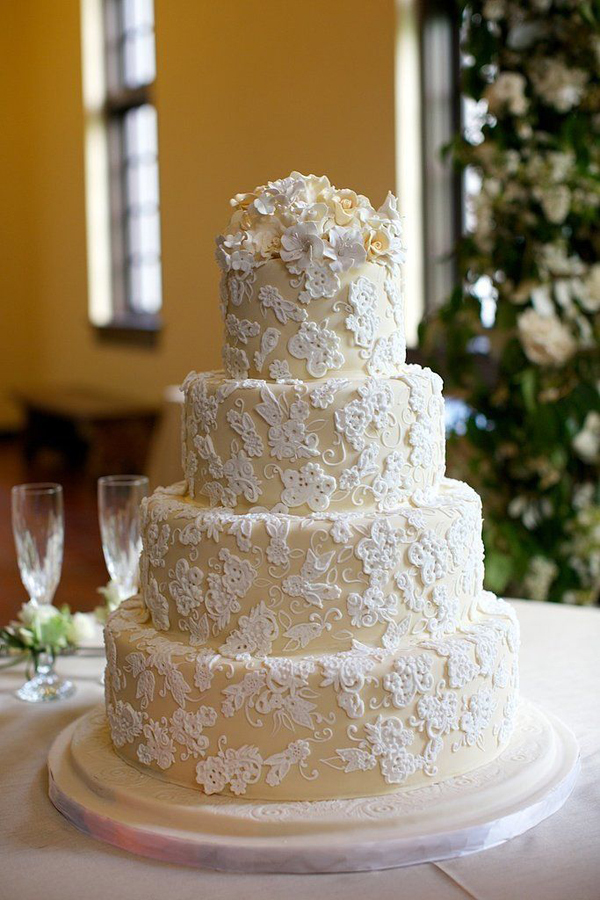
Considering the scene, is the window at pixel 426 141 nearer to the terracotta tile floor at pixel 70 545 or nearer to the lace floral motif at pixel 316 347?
the terracotta tile floor at pixel 70 545

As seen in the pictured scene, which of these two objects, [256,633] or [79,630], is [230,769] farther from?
[79,630]

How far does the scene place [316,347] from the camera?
1841 mm

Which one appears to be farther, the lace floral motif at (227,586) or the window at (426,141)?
the window at (426,141)

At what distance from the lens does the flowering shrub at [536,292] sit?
3.41m

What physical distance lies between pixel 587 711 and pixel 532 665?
0.27 meters

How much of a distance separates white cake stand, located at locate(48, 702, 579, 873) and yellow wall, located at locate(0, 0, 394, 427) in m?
3.68

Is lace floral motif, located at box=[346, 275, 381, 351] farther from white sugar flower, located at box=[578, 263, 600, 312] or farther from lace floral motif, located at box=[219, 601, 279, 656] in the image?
white sugar flower, located at box=[578, 263, 600, 312]

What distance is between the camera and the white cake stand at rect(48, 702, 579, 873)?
1578 millimetres

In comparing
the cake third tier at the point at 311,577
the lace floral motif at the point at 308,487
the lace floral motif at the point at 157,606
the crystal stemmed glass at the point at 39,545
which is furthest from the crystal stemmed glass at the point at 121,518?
the lace floral motif at the point at 308,487

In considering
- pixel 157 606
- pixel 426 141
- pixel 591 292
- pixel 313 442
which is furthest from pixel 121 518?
pixel 426 141

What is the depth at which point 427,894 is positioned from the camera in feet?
4.89

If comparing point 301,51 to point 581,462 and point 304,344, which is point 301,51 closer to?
point 581,462

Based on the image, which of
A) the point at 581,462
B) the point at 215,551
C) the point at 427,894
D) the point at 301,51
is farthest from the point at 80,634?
the point at 301,51

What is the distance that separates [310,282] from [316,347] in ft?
0.35
